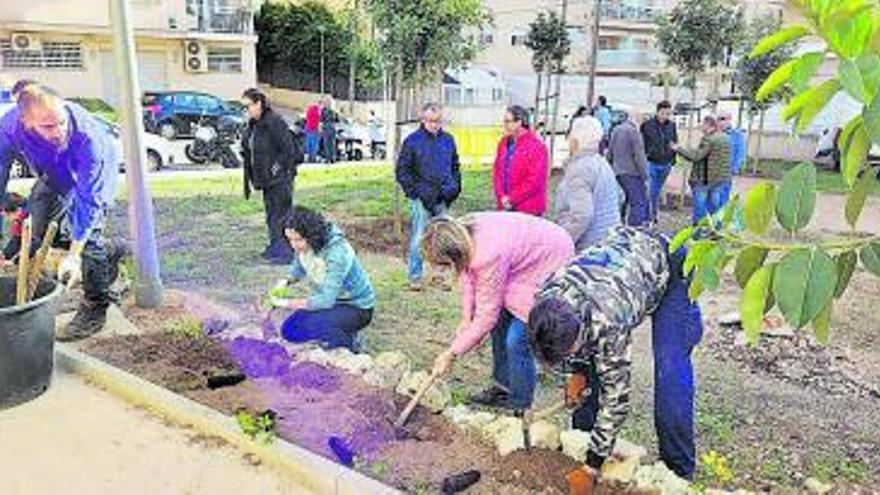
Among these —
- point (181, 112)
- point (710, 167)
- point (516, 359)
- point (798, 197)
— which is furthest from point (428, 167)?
point (181, 112)

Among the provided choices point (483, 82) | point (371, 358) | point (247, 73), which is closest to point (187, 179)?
point (371, 358)

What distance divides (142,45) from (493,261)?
30.5 m

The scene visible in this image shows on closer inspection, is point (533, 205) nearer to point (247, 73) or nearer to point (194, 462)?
point (194, 462)

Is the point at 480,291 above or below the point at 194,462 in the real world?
above

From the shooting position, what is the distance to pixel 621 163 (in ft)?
32.2

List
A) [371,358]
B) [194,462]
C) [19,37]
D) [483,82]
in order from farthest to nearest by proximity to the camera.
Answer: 1. [483,82]
2. [19,37]
3. [371,358]
4. [194,462]

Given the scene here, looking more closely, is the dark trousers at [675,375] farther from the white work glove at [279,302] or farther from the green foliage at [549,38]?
the green foliage at [549,38]

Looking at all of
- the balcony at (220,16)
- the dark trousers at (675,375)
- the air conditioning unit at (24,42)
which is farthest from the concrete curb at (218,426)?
the balcony at (220,16)

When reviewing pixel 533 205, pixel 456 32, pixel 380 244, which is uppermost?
pixel 456 32

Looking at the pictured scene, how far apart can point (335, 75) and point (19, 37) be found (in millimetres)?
11581

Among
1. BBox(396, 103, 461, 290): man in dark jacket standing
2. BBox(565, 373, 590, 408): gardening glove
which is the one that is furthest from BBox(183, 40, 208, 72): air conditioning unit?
BBox(565, 373, 590, 408): gardening glove

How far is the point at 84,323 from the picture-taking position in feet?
18.3

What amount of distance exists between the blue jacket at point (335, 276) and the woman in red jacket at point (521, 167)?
7.08ft

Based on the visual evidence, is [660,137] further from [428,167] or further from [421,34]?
[428,167]
